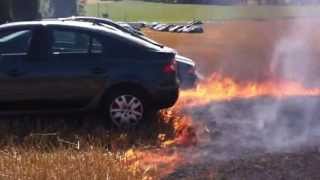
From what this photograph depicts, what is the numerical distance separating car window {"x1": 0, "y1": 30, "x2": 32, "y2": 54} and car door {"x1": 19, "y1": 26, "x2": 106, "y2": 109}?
18 centimetres

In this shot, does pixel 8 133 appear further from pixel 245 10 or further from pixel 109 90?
pixel 245 10

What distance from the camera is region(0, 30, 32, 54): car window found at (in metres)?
9.73

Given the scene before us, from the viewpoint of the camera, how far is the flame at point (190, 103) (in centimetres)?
761

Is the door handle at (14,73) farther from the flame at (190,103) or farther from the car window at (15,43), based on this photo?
the flame at (190,103)

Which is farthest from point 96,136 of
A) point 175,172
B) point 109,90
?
point 175,172

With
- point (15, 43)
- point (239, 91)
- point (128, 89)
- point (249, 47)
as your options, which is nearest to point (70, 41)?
point (15, 43)

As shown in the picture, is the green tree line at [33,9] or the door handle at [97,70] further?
the green tree line at [33,9]

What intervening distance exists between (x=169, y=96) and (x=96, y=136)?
134cm

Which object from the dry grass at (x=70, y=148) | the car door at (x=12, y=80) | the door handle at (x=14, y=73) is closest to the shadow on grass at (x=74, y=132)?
the dry grass at (x=70, y=148)

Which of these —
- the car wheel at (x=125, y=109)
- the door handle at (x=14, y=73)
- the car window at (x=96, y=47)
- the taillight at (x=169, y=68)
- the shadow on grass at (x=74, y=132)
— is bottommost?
the shadow on grass at (x=74, y=132)

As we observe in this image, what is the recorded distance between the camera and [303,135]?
8867 mm

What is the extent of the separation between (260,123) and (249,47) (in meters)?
10.2

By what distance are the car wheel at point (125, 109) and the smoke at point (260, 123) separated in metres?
0.88

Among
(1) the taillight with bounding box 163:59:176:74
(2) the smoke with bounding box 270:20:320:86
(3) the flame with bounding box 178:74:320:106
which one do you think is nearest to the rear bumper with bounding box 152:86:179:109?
(1) the taillight with bounding box 163:59:176:74
